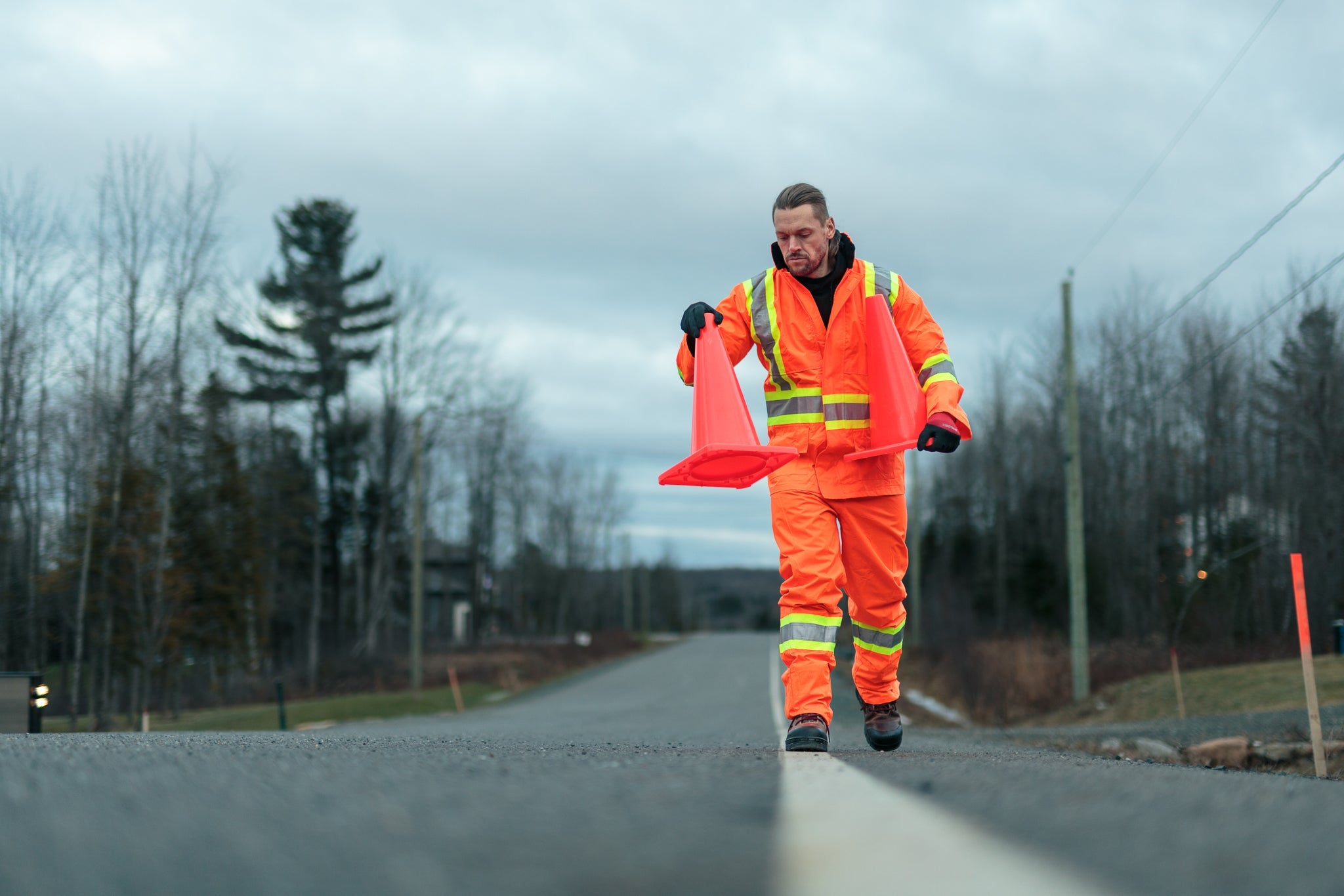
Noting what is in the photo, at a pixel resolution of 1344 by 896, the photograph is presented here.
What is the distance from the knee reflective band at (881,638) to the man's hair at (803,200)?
2.00 meters

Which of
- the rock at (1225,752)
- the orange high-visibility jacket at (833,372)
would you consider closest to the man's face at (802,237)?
the orange high-visibility jacket at (833,372)

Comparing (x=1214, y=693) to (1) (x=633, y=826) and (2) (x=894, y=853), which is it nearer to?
(2) (x=894, y=853)

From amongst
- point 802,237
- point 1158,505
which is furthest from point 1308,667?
point 1158,505

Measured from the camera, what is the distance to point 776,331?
5.28m

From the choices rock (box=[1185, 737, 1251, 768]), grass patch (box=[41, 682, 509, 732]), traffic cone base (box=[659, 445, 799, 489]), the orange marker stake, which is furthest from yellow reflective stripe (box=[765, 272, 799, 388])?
grass patch (box=[41, 682, 509, 732])

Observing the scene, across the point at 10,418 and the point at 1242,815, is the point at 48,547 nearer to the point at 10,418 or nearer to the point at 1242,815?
the point at 10,418

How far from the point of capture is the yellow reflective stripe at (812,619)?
479 centimetres

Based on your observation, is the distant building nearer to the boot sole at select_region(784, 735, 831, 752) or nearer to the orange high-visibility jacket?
the orange high-visibility jacket

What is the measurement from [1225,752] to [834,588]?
243 inches

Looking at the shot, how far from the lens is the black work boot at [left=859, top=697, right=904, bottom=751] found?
5496 millimetres

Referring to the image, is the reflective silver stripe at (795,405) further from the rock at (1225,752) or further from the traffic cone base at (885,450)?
the rock at (1225,752)

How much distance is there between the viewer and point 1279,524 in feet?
104

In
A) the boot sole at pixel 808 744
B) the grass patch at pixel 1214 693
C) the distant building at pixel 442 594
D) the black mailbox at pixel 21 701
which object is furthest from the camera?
the distant building at pixel 442 594

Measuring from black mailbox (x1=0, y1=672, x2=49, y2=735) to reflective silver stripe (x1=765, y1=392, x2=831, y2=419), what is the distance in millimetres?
5518
